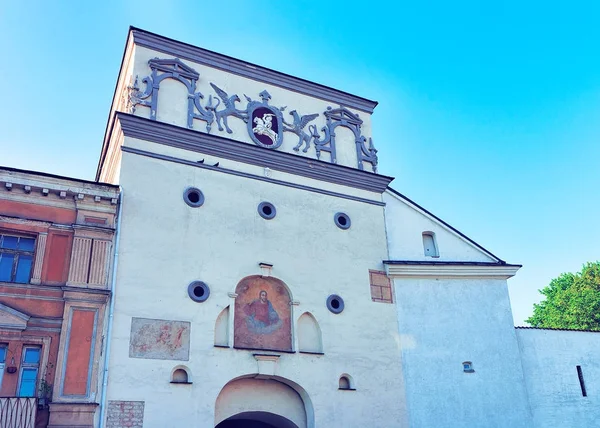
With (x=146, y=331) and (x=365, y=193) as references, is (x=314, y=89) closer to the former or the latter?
(x=365, y=193)

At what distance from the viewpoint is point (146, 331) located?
13555 millimetres

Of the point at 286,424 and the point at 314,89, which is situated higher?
the point at 314,89

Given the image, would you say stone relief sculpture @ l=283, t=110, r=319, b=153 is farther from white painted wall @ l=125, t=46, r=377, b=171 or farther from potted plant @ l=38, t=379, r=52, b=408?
potted plant @ l=38, t=379, r=52, b=408

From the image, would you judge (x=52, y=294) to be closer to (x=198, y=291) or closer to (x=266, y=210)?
(x=198, y=291)

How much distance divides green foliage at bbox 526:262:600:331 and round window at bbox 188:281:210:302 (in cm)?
2438

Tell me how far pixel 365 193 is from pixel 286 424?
7.27 metres

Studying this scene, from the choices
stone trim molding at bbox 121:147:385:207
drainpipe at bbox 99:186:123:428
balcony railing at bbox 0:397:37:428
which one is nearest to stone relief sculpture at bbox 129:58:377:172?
stone trim molding at bbox 121:147:385:207

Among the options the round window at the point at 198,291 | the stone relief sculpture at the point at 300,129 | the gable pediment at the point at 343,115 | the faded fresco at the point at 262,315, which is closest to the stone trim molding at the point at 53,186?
the round window at the point at 198,291

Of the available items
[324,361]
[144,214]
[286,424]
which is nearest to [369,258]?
[324,361]

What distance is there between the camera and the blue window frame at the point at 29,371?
1217cm

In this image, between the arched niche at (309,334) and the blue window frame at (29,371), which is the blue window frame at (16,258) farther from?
the arched niche at (309,334)

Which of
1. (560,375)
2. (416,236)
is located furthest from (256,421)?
(560,375)

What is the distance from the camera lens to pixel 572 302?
3450 cm

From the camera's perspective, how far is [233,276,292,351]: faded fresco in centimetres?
1510
